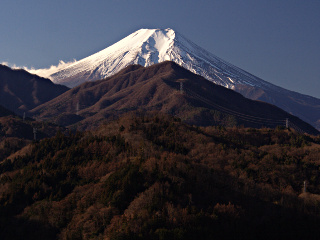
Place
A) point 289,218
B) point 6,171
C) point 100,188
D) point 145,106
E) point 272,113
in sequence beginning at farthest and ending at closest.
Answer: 1. point 272,113
2. point 145,106
3. point 6,171
4. point 100,188
5. point 289,218

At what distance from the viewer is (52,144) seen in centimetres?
5647

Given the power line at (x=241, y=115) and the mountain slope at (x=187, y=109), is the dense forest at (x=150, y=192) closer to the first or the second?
the mountain slope at (x=187, y=109)

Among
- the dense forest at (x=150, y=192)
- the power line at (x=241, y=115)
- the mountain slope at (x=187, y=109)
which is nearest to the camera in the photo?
the dense forest at (x=150, y=192)

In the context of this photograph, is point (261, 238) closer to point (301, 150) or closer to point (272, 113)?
point (301, 150)

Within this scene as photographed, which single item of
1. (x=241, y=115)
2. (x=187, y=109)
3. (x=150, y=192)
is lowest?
(x=150, y=192)

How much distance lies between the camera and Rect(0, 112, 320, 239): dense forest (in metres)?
30.0

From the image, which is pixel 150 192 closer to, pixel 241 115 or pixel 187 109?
pixel 187 109

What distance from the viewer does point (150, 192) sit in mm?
33125

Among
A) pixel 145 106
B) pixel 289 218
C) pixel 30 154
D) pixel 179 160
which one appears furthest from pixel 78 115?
pixel 289 218

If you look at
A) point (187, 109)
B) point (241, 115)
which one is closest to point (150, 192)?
point (187, 109)

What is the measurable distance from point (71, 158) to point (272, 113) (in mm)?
164673

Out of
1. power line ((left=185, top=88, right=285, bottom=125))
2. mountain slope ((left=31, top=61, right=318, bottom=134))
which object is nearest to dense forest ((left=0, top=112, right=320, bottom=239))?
mountain slope ((left=31, top=61, right=318, bottom=134))

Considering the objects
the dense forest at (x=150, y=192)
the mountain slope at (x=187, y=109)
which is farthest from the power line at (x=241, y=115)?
the dense forest at (x=150, y=192)

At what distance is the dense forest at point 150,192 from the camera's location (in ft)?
98.5
